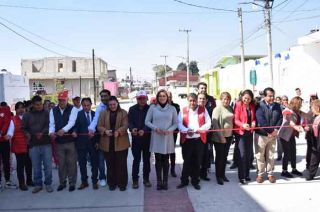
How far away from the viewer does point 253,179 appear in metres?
7.56

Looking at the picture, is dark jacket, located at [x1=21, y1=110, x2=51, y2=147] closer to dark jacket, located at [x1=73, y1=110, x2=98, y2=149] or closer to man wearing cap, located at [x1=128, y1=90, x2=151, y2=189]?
dark jacket, located at [x1=73, y1=110, x2=98, y2=149]

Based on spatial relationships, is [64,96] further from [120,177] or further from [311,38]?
[311,38]

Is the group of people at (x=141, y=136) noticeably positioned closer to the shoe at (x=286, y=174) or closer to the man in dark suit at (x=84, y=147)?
the man in dark suit at (x=84, y=147)

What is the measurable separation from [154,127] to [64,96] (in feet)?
5.63

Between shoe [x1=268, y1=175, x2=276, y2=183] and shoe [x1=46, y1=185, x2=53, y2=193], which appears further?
shoe [x1=268, y1=175, x2=276, y2=183]

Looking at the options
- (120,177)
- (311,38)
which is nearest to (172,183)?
(120,177)

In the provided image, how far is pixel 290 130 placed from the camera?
7629 millimetres

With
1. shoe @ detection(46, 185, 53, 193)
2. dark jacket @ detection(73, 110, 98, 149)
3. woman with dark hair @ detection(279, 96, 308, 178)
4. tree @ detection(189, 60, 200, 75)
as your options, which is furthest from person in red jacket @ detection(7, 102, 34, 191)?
tree @ detection(189, 60, 200, 75)

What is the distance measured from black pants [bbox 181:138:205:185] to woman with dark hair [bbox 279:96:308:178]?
170 centimetres

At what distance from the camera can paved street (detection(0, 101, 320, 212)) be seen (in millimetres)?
5926

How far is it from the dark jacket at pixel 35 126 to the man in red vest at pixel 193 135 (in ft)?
7.92

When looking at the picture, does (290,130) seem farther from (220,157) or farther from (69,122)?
(69,122)

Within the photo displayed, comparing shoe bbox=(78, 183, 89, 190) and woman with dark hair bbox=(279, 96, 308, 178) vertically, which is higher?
woman with dark hair bbox=(279, 96, 308, 178)

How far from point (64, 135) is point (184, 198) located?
2.40 m
